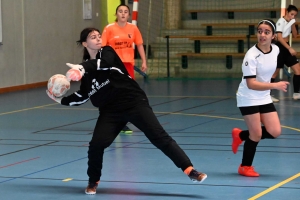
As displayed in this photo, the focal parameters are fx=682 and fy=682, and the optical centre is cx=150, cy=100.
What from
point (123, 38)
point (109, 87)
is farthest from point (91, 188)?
point (123, 38)

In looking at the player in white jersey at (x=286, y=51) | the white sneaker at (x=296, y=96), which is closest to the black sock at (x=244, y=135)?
the player in white jersey at (x=286, y=51)

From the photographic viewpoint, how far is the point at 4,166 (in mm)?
7180

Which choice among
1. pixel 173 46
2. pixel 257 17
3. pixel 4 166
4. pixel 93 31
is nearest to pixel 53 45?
pixel 173 46

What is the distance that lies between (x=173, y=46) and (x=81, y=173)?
561 inches

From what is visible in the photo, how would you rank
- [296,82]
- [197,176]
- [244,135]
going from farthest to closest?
[296,82]
[244,135]
[197,176]

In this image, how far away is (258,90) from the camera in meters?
6.17

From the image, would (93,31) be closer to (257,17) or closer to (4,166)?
(4,166)

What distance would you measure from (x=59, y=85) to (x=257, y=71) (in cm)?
185

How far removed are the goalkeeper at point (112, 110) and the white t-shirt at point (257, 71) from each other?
97 centimetres

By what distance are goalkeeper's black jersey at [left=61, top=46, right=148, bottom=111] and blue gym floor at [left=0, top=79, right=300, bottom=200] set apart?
0.77 meters

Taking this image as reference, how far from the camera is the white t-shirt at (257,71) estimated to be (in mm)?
6234

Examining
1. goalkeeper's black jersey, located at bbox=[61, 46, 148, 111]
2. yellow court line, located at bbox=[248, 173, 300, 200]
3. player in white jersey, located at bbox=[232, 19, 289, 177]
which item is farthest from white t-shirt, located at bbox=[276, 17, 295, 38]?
goalkeeper's black jersey, located at bbox=[61, 46, 148, 111]

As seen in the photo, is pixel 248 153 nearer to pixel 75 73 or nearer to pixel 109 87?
pixel 109 87

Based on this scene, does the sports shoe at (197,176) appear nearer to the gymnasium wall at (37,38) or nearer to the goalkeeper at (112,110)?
the goalkeeper at (112,110)
